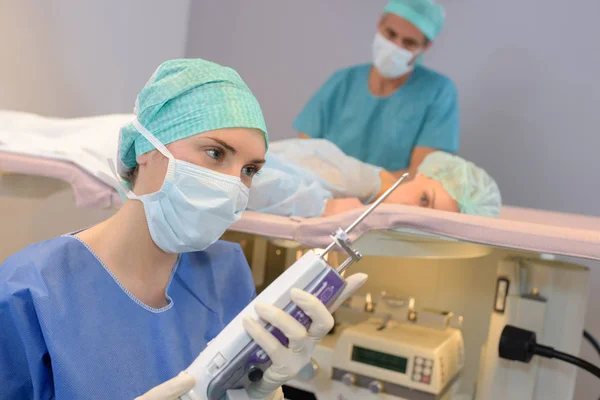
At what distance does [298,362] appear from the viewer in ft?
2.74

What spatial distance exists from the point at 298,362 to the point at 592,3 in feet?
6.20

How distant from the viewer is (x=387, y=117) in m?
2.02

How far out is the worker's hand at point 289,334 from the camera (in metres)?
0.79

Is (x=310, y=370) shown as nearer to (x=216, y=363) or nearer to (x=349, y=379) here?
(x=349, y=379)

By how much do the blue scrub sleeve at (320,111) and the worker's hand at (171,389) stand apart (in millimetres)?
1419

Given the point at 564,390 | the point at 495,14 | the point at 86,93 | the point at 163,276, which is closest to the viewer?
the point at 163,276

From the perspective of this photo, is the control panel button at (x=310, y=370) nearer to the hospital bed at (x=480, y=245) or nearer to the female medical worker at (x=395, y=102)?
the hospital bed at (x=480, y=245)

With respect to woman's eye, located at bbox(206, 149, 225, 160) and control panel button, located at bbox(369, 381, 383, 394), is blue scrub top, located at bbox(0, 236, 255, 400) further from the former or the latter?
control panel button, located at bbox(369, 381, 383, 394)

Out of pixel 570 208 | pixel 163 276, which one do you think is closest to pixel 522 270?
pixel 163 276

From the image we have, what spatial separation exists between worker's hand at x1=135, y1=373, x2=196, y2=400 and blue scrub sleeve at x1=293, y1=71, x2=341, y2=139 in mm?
1419

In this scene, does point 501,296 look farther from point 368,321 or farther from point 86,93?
point 86,93

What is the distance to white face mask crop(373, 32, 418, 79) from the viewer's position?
1.96m

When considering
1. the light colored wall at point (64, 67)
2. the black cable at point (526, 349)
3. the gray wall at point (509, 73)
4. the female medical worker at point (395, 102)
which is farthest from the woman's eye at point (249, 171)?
the gray wall at point (509, 73)

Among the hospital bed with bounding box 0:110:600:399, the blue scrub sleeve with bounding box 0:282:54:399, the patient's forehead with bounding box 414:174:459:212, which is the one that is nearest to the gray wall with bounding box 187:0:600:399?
the hospital bed with bounding box 0:110:600:399
